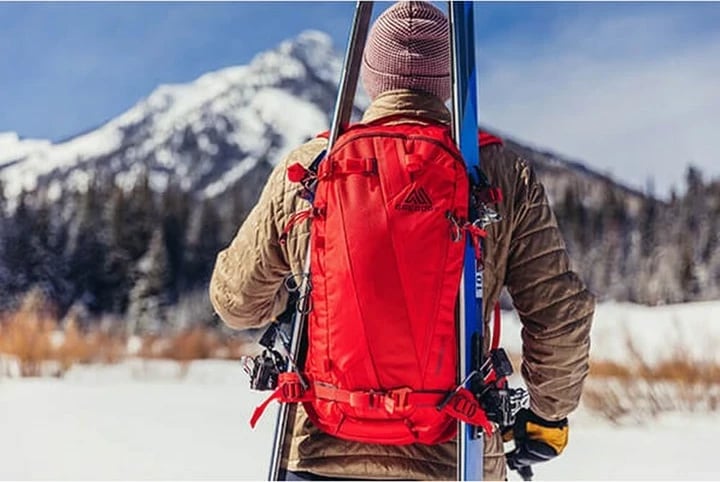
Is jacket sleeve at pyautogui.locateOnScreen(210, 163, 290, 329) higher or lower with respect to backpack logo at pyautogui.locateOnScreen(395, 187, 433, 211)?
lower

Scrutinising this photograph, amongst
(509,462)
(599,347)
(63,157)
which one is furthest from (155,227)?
(63,157)

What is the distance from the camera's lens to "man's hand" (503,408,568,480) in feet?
6.04

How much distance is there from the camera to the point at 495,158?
1633mm

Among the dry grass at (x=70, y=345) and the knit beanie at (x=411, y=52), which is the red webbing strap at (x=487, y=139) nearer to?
the knit beanie at (x=411, y=52)

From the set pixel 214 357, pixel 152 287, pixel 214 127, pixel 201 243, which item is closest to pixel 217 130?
pixel 214 127

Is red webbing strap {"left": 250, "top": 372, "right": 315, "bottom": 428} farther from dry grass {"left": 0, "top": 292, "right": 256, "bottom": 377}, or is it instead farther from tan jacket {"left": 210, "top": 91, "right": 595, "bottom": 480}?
dry grass {"left": 0, "top": 292, "right": 256, "bottom": 377}

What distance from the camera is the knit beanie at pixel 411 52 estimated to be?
165 centimetres

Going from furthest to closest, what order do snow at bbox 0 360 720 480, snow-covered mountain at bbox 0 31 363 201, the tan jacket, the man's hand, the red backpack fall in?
1. snow-covered mountain at bbox 0 31 363 201
2. snow at bbox 0 360 720 480
3. the man's hand
4. the tan jacket
5. the red backpack

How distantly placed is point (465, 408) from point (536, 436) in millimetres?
398

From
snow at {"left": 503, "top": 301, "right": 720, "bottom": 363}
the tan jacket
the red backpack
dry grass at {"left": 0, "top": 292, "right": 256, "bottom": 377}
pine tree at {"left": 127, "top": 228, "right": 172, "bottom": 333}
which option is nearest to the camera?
the red backpack

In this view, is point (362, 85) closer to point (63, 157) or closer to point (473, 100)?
point (473, 100)

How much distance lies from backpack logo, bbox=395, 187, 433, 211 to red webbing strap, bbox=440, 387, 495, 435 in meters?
0.31

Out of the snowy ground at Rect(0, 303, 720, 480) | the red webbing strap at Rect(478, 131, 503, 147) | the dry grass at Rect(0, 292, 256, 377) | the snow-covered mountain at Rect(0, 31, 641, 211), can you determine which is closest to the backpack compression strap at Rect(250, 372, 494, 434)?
the red webbing strap at Rect(478, 131, 503, 147)

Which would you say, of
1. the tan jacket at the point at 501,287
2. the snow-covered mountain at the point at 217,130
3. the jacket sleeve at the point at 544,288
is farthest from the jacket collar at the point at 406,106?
the snow-covered mountain at the point at 217,130
